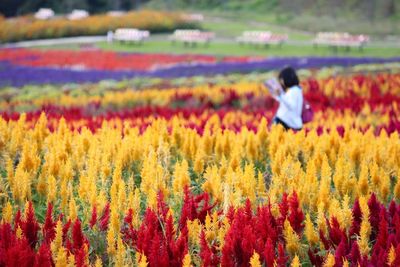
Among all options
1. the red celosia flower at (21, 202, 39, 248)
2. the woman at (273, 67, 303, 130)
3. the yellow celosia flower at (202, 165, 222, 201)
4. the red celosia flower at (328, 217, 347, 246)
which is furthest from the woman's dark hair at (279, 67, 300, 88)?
the red celosia flower at (21, 202, 39, 248)

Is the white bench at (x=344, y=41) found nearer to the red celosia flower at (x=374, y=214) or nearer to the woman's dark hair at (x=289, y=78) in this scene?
the woman's dark hair at (x=289, y=78)

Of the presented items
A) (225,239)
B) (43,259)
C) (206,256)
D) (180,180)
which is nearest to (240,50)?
(180,180)

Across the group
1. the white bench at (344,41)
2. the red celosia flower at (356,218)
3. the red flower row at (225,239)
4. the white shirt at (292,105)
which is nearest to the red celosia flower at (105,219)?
the red flower row at (225,239)

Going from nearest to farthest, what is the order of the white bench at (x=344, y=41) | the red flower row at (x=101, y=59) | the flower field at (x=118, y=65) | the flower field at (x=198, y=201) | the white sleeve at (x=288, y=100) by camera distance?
the flower field at (x=198, y=201), the white sleeve at (x=288, y=100), the flower field at (x=118, y=65), the red flower row at (x=101, y=59), the white bench at (x=344, y=41)

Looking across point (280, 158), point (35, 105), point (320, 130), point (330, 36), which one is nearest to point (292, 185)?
point (280, 158)

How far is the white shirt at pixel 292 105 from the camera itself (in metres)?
7.00

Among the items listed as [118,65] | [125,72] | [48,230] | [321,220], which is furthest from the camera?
[118,65]

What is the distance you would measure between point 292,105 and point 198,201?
3493mm

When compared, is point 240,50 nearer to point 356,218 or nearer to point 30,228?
point 356,218

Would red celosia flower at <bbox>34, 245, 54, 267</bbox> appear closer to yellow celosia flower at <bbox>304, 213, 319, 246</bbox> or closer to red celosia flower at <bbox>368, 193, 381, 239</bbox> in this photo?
yellow celosia flower at <bbox>304, 213, 319, 246</bbox>

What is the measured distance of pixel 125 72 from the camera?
18656 millimetres

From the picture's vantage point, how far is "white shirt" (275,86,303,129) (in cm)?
700

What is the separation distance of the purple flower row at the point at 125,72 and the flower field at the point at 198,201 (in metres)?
9.30

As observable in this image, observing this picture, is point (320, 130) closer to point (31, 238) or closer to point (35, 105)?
point (31, 238)
